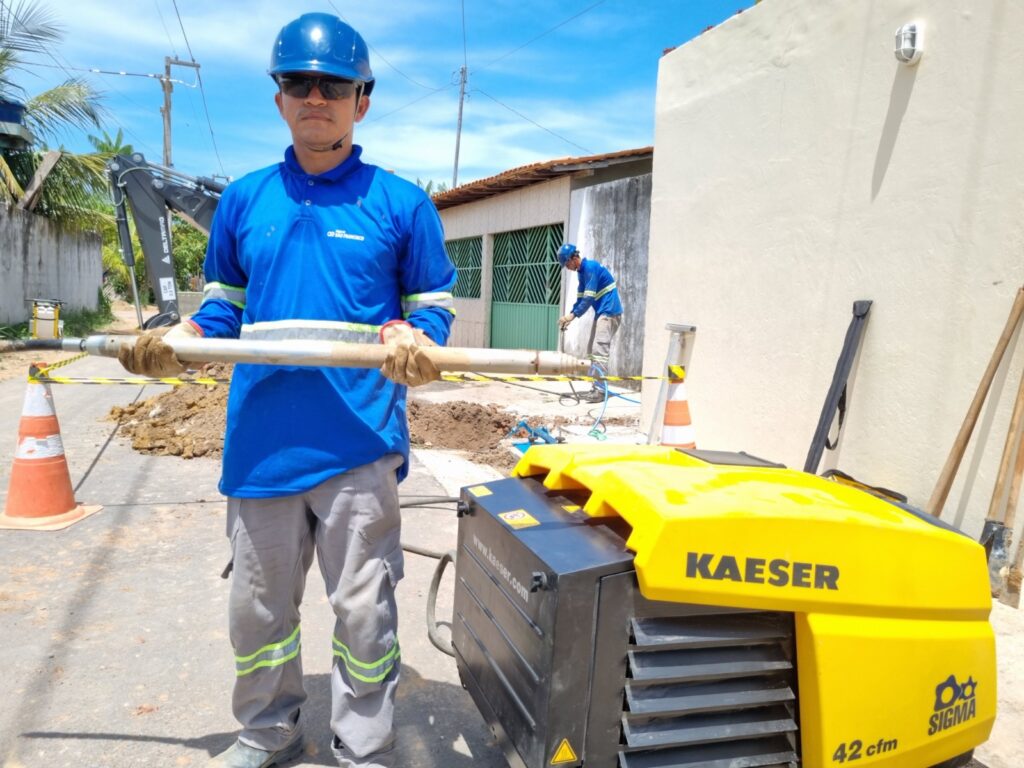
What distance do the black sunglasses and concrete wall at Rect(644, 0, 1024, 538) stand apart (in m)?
2.98

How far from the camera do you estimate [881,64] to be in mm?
3957

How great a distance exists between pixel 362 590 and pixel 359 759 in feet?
1.52

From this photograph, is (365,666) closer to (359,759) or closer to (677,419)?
(359,759)

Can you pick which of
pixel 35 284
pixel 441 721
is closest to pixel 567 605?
pixel 441 721

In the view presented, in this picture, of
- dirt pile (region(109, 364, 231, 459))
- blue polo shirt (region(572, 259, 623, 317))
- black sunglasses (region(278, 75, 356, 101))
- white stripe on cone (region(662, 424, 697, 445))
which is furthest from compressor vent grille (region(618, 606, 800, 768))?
blue polo shirt (region(572, 259, 623, 317))

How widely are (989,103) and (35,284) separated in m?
18.5

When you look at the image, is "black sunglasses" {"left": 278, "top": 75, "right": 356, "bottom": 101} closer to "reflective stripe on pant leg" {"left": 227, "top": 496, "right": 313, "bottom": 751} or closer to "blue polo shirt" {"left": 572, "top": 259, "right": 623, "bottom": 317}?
"reflective stripe on pant leg" {"left": 227, "top": 496, "right": 313, "bottom": 751}

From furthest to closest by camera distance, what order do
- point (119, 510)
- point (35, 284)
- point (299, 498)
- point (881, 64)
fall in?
1. point (35, 284)
2. point (119, 510)
3. point (881, 64)
4. point (299, 498)

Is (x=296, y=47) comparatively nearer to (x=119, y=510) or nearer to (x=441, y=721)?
(x=441, y=721)

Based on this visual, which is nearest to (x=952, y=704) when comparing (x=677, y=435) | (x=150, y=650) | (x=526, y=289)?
(x=150, y=650)

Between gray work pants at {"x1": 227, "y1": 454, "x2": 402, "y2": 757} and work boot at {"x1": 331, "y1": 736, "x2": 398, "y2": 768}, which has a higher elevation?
gray work pants at {"x1": 227, "y1": 454, "x2": 402, "y2": 757}

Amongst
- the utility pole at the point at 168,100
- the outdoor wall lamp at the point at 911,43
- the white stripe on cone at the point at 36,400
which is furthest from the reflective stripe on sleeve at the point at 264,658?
the utility pole at the point at 168,100

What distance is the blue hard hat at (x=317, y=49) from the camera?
1.85 meters

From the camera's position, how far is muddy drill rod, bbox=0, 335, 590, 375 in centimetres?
170
